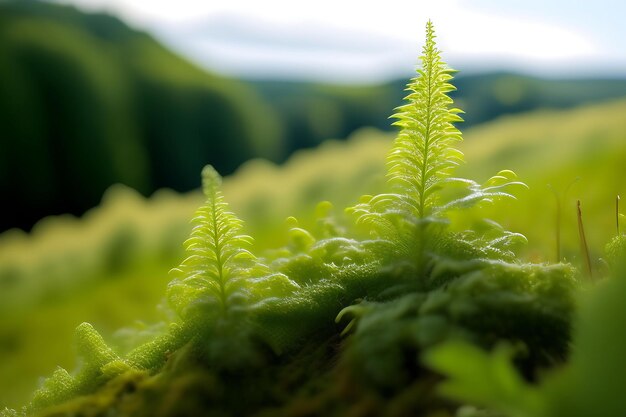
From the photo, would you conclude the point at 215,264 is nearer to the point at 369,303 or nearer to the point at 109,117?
the point at 369,303

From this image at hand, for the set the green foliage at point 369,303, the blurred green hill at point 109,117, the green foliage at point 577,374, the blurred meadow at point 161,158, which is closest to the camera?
the green foliage at point 577,374

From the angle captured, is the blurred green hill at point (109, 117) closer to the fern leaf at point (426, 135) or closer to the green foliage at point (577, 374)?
the fern leaf at point (426, 135)

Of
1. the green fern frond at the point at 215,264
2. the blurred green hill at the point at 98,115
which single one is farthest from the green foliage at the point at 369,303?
the blurred green hill at the point at 98,115

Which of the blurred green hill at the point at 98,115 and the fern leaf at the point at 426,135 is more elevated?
the blurred green hill at the point at 98,115

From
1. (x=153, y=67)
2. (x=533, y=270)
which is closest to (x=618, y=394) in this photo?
(x=533, y=270)

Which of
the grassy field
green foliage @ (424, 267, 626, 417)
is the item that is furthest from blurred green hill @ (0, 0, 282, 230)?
green foliage @ (424, 267, 626, 417)

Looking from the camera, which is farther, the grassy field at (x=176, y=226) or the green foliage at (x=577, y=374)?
the grassy field at (x=176, y=226)

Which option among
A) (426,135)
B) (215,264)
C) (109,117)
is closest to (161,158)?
(109,117)
